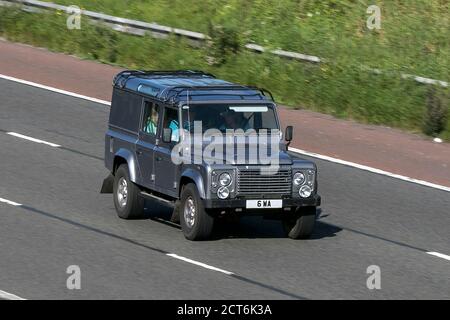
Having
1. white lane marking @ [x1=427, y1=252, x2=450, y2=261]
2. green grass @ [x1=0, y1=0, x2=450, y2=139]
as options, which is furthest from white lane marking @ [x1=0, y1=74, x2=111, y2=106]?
white lane marking @ [x1=427, y1=252, x2=450, y2=261]

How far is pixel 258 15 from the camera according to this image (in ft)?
99.5

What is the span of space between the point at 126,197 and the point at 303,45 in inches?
431

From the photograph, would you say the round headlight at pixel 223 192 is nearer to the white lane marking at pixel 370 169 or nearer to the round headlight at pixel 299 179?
the round headlight at pixel 299 179

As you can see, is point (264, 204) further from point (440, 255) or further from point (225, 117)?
point (440, 255)

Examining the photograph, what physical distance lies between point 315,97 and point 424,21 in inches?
203

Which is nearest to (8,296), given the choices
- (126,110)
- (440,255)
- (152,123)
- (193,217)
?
(193,217)

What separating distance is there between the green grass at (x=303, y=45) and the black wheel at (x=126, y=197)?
7.88 m

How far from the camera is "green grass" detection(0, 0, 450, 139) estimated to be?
24.7 m

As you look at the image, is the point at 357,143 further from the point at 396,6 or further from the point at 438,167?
the point at 396,6

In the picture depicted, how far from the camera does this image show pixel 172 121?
17.0 meters

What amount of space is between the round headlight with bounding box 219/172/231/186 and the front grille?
0.14 metres

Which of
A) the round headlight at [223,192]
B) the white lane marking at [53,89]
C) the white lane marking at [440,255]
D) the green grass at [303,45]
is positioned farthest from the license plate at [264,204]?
the white lane marking at [53,89]

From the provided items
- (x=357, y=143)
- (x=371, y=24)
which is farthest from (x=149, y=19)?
(x=357, y=143)
